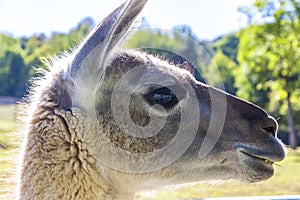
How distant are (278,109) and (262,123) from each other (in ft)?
124

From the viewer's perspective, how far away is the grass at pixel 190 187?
3184 mm

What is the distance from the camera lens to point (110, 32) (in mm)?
2762

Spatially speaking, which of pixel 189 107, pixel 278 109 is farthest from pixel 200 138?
pixel 278 109

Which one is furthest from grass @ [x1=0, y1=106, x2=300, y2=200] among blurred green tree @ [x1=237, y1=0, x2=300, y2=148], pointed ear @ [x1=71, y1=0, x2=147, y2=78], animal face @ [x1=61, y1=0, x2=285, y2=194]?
blurred green tree @ [x1=237, y1=0, x2=300, y2=148]

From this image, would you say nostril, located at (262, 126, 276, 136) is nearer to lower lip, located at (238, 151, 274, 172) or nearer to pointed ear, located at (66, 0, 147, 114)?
lower lip, located at (238, 151, 274, 172)

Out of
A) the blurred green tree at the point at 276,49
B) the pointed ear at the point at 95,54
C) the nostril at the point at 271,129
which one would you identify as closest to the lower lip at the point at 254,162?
the nostril at the point at 271,129

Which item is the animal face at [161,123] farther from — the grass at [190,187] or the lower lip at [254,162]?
the grass at [190,187]

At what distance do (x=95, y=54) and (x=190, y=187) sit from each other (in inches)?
95.3

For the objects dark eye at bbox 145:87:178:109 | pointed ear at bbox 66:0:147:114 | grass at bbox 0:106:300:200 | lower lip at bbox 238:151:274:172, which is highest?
pointed ear at bbox 66:0:147:114

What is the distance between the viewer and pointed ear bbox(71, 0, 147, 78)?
2.74 m

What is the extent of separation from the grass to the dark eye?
565mm

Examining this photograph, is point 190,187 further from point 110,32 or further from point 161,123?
point 110,32

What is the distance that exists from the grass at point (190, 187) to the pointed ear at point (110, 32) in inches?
26.2

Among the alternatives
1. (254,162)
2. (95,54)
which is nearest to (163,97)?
(95,54)
